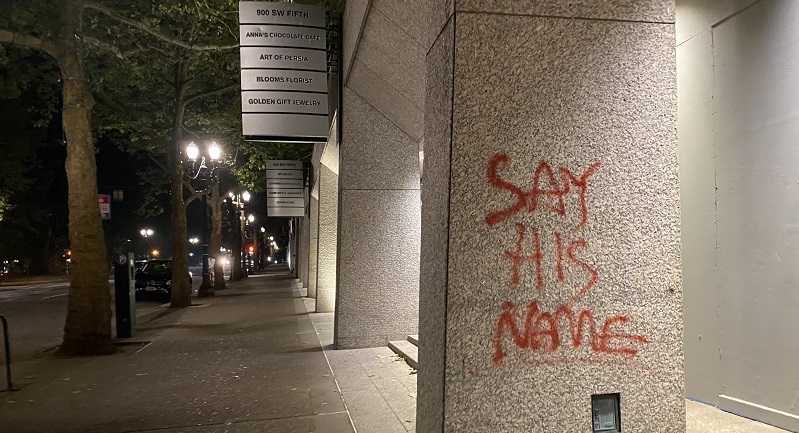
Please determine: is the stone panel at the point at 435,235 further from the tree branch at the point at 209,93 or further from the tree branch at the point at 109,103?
the tree branch at the point at 209,93

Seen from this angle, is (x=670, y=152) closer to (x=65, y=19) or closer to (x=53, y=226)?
(x=65, y=19)

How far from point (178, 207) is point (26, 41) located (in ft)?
24.6

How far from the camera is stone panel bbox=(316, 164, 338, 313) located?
13.9m

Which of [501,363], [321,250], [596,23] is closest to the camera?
[501,363]

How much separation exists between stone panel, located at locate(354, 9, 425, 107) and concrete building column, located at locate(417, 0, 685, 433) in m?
3.01

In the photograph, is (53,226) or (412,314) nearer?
(412,314)

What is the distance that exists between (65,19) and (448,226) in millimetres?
9549

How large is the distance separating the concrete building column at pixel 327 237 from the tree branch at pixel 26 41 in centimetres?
579

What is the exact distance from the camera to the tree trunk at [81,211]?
9.50 m

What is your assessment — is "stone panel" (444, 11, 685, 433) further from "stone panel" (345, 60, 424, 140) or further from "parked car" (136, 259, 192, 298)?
"parked car" (136, 259, 192, 298)

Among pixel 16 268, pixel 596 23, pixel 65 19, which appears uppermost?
pixel 65 19

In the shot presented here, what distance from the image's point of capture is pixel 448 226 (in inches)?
121

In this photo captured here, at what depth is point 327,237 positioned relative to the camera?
1398cm

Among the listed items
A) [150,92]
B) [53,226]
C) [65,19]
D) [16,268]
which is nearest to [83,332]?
[65,19]
